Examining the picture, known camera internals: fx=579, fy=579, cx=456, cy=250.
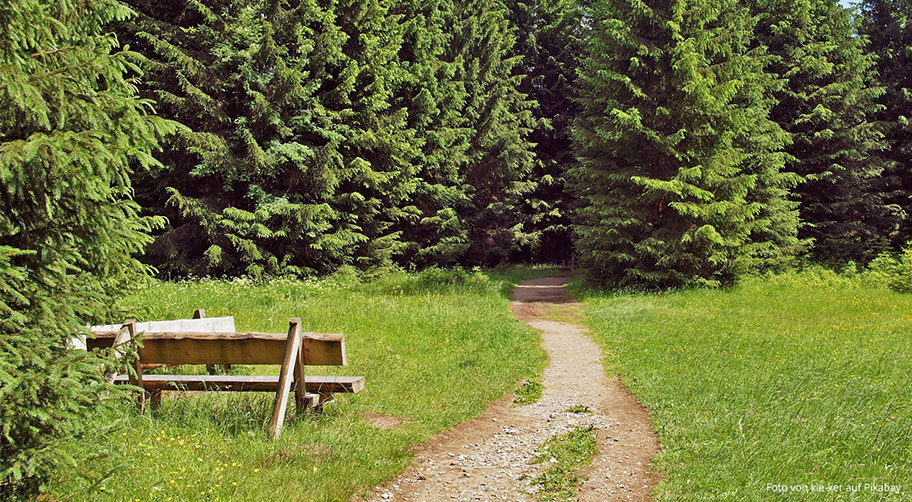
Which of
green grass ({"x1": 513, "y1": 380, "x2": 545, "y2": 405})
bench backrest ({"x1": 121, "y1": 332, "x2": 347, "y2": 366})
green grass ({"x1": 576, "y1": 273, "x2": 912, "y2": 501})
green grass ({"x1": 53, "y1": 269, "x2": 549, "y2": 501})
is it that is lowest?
green grass ({"x1": 513, "y1": 380, "x2": 545, "y2": 405})

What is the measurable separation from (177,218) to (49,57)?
51.8ft

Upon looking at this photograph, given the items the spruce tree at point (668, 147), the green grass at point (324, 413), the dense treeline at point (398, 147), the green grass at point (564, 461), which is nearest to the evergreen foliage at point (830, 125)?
the dense treeline at point (398, 147)

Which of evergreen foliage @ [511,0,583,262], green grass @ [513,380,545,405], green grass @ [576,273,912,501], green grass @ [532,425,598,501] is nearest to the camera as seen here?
green grass @ [532,425,598,501]

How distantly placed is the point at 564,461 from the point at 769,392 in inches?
135

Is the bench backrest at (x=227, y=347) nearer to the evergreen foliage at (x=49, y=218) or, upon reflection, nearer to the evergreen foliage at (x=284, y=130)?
the evergreen foliage at (x=49, y=218)

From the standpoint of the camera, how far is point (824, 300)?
53.8 ft

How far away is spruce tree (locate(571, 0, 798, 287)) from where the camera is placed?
18.0m

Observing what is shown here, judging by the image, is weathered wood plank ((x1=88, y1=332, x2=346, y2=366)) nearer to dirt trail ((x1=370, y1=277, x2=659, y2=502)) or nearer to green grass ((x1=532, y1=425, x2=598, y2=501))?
dirt trail ((x1=370, y1=277, x2=659, y2=502))

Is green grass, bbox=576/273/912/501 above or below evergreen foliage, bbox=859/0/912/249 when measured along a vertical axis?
below

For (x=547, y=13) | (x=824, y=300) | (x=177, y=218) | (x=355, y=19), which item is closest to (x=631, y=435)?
(x=824, y=300)

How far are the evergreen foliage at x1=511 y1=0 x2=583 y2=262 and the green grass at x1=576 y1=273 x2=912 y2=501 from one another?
59.8ft

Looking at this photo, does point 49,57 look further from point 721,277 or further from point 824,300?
point 721,277

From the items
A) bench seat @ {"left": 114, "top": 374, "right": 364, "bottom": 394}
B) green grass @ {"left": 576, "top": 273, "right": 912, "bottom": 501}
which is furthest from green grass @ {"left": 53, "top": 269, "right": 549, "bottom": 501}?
green grass @ {"left": 576, "top": 273, "right": 912, "bottom": 501}

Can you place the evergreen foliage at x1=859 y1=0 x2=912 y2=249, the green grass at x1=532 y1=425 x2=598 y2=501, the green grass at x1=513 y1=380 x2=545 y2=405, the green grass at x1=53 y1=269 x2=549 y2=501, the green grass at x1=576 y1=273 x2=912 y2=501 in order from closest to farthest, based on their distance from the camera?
the green grass at x1=53 y1=269 x2=549 y2=501, the green grass at x1=532 y1=425 x2=598 y2=501, the green grass at x1=576 y1=273 x2=912 y2=501, the green grass at x1=513 y1=380 x2=545 y2=405, the evergreen foliage at x1=859 y1=0 x2=912 y2=249
